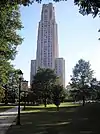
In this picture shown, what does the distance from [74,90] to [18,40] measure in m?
70.0

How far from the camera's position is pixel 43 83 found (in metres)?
112

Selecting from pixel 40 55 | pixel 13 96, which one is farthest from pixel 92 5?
pixel 40 55

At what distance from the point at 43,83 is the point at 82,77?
1319 cm

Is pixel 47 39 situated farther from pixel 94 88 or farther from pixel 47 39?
pixel 94 88

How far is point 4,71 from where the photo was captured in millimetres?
37000

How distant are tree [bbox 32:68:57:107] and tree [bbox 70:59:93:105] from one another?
7.74m

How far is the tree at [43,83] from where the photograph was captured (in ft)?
331

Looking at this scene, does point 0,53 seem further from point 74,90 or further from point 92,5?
point 74,90

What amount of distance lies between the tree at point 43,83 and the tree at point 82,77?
7.74 m

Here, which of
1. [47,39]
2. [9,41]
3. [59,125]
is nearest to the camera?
[59,125]

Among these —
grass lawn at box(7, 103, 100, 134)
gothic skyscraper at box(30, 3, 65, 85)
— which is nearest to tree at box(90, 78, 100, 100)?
grass lawn at box(7, 103, 100, 134)

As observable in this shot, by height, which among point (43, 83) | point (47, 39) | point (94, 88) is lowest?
point (94, 88)

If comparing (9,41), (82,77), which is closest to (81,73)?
→ (82,77)

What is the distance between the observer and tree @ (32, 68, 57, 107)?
101 m
